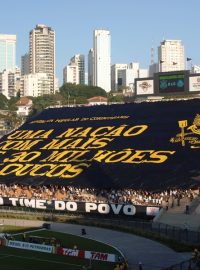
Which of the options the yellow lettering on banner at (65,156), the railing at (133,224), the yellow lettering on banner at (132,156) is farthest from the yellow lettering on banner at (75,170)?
the railing at (133,224)

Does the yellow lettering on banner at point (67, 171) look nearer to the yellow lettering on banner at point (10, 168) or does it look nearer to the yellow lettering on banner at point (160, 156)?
the yellow lettering on banner at point (10, 168)

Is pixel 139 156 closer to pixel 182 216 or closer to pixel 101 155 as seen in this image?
pixel 101 155

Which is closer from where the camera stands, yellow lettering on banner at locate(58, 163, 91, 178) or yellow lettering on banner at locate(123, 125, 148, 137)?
yellow lettering on banner at locate(58, 163, 91, 178)

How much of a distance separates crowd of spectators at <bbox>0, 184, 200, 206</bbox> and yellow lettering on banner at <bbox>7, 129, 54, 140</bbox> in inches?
428

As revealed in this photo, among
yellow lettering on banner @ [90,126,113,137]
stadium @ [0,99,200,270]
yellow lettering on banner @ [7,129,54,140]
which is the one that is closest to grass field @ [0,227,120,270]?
stadium @ [0,99,200,270]

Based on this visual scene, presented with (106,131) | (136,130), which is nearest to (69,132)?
(106,131)

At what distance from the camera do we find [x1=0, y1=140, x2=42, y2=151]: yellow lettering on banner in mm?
67625

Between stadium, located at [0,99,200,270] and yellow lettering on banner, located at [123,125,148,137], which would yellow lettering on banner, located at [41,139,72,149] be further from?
yellow lettering on banner, located at [123,125,148,137]

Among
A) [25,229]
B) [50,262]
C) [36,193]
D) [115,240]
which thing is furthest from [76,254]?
[36,193]

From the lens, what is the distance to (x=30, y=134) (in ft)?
235

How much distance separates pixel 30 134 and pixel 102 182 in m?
19.7

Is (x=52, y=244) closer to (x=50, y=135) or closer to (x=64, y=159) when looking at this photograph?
(x=64, y=159)

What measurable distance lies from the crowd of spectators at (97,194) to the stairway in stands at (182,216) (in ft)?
2.64

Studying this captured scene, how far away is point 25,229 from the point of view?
45.0 metres
